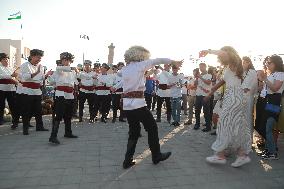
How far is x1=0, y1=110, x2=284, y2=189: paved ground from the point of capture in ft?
15.6

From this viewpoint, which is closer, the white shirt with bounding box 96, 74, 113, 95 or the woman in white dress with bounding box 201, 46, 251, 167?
the woman in white dress with bounding box 201, 46, 251, 167

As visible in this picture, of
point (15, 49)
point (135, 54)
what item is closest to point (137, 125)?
point (135, 54)

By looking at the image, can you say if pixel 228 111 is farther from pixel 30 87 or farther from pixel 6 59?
pixel 6 59

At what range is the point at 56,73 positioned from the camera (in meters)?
7.69

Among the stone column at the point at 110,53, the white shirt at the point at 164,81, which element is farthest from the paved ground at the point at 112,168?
the stone column at the point at 110,53

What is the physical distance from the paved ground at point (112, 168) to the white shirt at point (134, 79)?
3.71 feet

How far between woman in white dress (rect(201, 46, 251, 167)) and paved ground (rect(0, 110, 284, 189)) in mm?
289

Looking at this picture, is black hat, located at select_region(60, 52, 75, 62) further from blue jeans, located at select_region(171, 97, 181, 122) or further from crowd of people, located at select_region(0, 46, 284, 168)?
blue jeans, located at select_region(171, 97, 181, 122)

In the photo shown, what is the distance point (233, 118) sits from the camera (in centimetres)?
570

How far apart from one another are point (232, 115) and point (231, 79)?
0.66 m

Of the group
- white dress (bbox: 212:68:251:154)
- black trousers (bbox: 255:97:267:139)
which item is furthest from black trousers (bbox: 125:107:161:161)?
black trousers (bbox: 255:97:267:139)

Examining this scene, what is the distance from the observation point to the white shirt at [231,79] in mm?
5639

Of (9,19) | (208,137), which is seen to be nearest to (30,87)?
(208,137)

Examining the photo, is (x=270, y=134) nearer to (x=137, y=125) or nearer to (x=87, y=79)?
(x=137, y=125)
